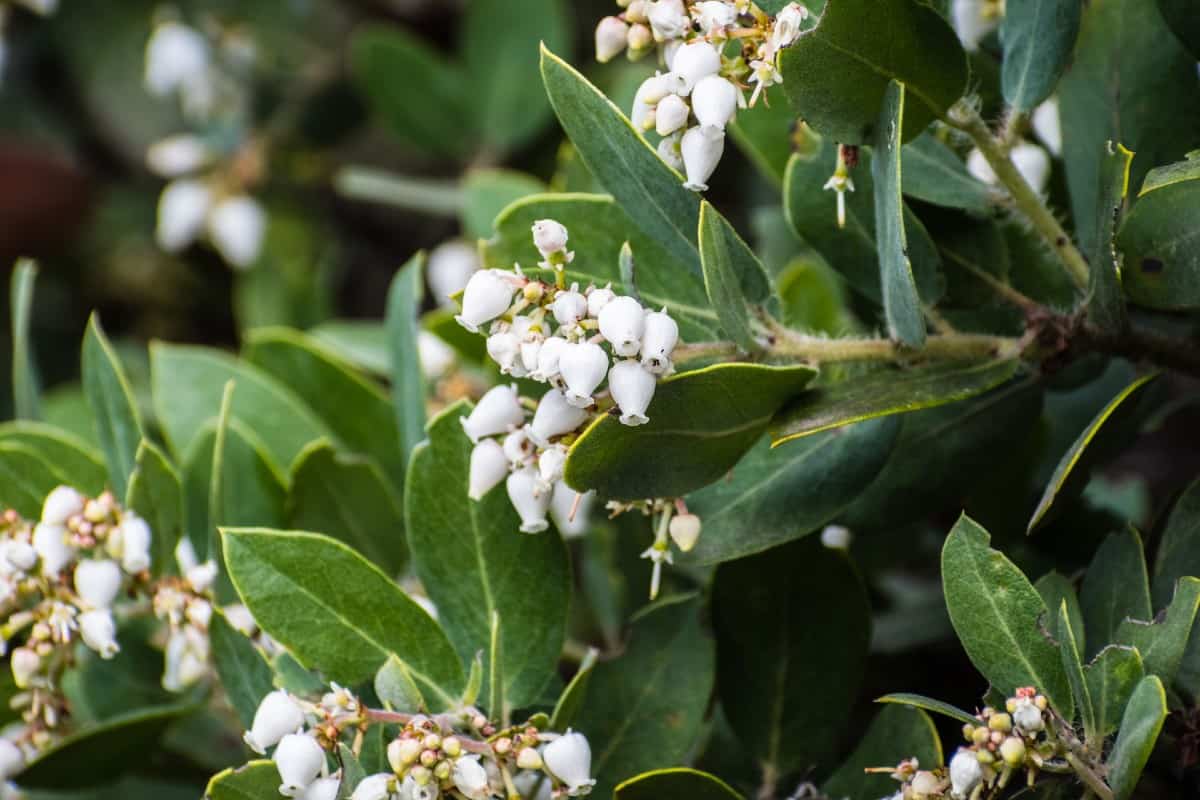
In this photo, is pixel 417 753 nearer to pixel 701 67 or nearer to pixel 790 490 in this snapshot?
pixel 790 490

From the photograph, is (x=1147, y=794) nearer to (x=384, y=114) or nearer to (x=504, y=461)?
(x=504, y=461)

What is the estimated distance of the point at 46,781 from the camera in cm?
116

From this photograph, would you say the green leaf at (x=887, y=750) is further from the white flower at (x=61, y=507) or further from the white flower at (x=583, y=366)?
the white flower at (x=61, y=507)

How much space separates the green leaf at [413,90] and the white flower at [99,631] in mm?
1205

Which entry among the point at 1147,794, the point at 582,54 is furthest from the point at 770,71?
the point at 582,54

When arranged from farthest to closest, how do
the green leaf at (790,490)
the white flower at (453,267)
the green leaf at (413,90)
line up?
the green leaf at (413,90) < the white flower at (453,267) < the green leaf at (790,490)

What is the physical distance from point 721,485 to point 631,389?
22 centimetres

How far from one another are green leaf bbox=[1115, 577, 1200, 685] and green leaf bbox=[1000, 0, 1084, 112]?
13.9 inches

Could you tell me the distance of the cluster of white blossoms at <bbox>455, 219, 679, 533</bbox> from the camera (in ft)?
2.76

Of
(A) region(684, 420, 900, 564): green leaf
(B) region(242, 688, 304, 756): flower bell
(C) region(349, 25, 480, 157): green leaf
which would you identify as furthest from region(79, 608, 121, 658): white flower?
(C) region(349, 25, 480, 157): green leaf

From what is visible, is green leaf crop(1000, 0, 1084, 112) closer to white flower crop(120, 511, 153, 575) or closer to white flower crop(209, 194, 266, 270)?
white flower crop(120, 511, 153, 575)

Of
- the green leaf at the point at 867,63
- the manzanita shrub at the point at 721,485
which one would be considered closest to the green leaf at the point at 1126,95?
the manzanita shrub at the point at 721,485

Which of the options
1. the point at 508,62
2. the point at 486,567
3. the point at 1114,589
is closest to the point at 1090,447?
the point at 1114,589

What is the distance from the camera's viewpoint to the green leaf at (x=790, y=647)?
110 centimetres
